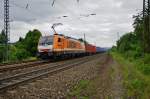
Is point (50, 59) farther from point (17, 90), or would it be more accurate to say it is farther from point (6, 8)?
point (17, 90)

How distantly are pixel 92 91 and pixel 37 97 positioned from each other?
6.84ft

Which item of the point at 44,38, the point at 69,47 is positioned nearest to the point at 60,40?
the point at 44,38

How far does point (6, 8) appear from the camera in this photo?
33.9m

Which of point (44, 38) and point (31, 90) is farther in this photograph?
point (44, 38)

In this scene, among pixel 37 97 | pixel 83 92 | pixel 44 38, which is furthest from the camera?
pixel 44 38

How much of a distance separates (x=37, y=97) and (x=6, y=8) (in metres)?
25.6

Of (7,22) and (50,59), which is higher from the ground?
(7,22)

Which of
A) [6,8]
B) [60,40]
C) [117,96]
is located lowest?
[117,96]

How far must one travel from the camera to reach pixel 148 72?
1741 cm

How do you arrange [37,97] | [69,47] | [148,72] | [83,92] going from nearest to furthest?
[37,97]
[83,92]
[148,72]
[69,47]

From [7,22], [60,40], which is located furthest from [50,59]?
[7,22]

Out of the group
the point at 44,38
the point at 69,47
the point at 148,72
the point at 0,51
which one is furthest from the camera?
the point at 0,51

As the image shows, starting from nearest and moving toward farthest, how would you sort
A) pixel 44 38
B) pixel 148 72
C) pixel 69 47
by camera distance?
pixel 148 72 < pixel 44 38 < pixel 69 47

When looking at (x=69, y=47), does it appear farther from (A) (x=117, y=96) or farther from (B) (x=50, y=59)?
(A) (x=117, y=96)
